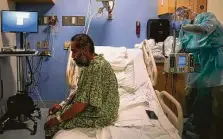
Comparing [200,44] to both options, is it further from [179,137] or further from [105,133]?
[105,133]

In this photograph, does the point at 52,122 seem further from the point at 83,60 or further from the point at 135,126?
the point at 135,126

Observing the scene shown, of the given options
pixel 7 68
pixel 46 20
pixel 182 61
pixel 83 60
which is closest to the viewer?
pixel 83 60

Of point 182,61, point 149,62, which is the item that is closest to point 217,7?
point 182,61

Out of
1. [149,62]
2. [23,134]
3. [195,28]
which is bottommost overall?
[23,134]

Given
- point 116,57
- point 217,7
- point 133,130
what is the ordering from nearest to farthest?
point 133,130
point 217,7
point 116,57

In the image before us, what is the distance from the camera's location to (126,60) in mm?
3377

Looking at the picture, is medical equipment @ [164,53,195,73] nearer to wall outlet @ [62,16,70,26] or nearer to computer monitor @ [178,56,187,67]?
computer monitor @ [178,56,187,67]

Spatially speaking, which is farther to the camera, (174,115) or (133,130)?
(174,115)

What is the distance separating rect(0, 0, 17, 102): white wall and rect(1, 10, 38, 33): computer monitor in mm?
176

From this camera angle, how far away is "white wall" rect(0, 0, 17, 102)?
12.1 feet

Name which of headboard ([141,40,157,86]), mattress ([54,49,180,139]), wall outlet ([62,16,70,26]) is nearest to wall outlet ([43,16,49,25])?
wall outlet ([62,16,70,26])

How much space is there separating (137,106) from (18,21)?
6.77ft

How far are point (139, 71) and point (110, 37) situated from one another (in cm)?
122

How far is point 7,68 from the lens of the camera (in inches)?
150
